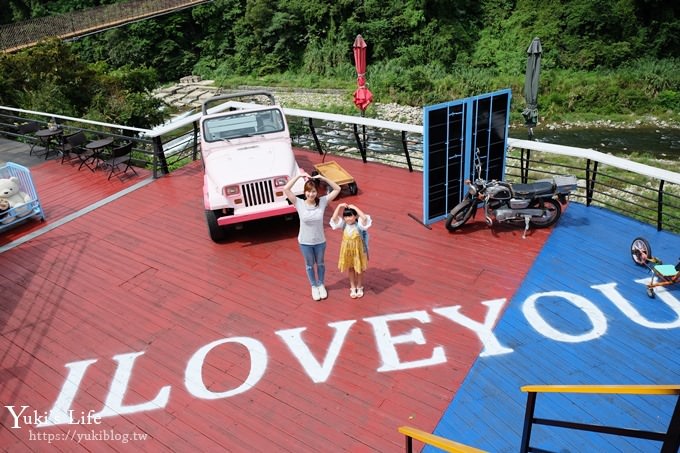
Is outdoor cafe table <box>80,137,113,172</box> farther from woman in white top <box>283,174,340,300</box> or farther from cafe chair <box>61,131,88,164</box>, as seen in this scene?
woman in white top <box>283,174,340,300</box>

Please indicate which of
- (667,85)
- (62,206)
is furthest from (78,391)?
(667,85)

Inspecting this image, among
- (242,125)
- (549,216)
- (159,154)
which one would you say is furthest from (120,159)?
(549,216)

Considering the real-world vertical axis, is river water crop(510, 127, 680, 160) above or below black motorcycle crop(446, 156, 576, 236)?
below

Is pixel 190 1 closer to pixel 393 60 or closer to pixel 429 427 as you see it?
pixel 393 60

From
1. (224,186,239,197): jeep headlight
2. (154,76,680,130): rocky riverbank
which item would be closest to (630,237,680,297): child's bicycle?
(224,186,239,197): jeep headlight

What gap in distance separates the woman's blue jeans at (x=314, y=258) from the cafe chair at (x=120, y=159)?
20.1ft

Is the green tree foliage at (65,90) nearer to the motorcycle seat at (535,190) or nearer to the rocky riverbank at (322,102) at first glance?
the motorcycle seat at (535,190)

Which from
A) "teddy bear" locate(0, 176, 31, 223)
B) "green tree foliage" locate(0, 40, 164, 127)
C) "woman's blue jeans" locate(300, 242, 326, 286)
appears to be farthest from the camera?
"green tree foliage" locate(0, 40, 164, 127)

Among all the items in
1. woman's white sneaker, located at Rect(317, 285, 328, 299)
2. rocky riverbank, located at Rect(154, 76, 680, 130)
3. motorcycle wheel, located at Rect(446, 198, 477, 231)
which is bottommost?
rocky riverbank, located at Rect(154, 76, 680, 130)

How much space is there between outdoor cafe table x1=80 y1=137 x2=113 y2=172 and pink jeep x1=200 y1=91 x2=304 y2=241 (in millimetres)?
3351

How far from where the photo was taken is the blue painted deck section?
452 cm

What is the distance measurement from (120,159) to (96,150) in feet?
3.34

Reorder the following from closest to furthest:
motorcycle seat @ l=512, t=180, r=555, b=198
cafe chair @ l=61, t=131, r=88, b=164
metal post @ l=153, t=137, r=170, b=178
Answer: motorcycle seat @ l=512, t=180, r=555, b=198, metal post @ l=153, t=137, r=170, b=178, cafe chair @ l=61, t=131, r=88, b=164

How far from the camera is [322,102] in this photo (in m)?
36.1
